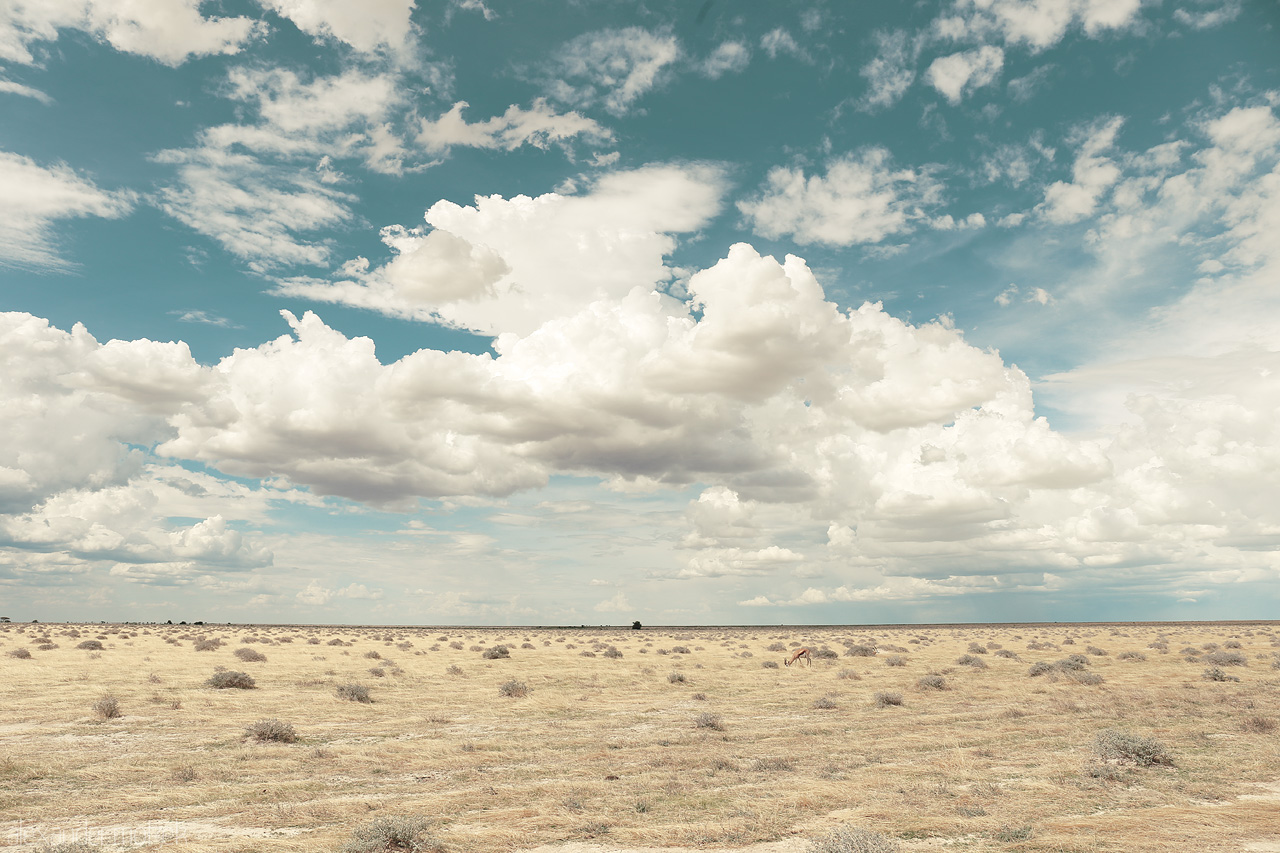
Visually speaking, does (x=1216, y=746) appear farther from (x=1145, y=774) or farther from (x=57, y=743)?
(x=57, y=743)

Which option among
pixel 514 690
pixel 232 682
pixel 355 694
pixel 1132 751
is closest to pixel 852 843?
pixel 1132 751

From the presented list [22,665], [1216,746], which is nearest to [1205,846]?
[1216,746]

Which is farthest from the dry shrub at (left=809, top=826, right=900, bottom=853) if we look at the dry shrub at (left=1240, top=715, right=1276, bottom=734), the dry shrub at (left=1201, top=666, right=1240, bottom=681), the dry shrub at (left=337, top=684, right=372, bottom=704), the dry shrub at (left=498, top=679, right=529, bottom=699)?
the dry shrub at (left=1201, top=666, right=1240, bottom=681)

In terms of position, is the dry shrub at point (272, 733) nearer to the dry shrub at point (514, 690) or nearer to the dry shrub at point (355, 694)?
the dry shrub at point (355, 694)

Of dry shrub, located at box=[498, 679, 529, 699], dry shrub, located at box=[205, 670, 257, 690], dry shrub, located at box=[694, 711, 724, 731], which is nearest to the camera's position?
dry shrub, located at box=[694, 711, 724, 731]

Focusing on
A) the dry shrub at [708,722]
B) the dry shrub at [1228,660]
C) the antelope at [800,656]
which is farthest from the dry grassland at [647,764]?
the antelope at [800,656]

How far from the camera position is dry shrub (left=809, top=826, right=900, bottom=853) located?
8.91 metres

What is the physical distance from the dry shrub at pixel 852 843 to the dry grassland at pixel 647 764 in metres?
1.57

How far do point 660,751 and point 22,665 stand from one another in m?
38.5

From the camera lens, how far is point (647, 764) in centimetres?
1559

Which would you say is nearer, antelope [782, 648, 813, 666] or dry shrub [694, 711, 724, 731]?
dry shrub [694, 711, 724, 731]

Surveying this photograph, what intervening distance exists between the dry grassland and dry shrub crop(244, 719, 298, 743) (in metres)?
0.12

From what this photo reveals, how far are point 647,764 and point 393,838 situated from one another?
6.76m

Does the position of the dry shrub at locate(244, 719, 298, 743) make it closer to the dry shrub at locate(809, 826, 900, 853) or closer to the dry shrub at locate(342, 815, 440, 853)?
the dry shrub at locate(342, 815, 440, 853)
